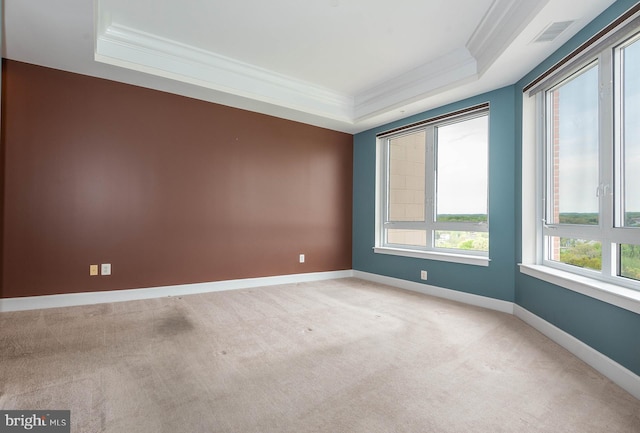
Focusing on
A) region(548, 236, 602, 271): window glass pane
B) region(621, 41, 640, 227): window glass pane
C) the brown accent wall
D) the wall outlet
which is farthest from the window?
the wall outlet

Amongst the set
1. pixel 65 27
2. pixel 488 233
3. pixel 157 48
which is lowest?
pixel 488 233

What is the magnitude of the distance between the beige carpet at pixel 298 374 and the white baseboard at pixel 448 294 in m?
0.28

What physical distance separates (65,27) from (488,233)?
14.8 ft

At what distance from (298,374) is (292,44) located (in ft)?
10.2

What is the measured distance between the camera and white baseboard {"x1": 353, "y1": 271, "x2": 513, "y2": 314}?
351 cm

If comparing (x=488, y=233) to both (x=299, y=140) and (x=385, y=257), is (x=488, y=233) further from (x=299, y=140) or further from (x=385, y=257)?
(x=299, y=140)

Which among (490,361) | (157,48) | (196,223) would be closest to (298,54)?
(157,48)

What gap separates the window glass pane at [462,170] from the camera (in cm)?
388

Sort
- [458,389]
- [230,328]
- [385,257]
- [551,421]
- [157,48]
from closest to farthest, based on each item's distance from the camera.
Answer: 1. [551,421]
2. [458,389]
3. [230,328]
4. [157,48]
5. [385,257]

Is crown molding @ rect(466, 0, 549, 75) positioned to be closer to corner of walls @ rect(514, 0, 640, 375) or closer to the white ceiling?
the white ceiling

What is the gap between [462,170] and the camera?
4.09m

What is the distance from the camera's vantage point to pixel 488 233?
12.2 ft

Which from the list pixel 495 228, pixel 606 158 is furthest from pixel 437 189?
pixel 606 158

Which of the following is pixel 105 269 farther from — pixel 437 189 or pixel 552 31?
pixel 552 31
